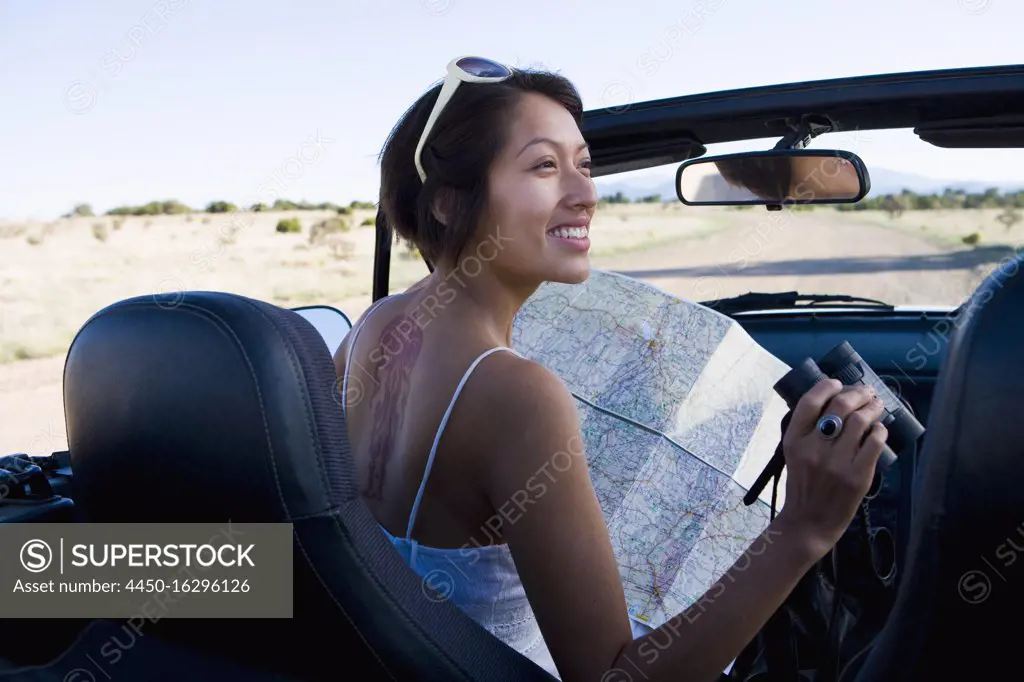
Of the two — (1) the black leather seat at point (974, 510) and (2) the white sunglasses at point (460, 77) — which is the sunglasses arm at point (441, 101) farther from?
(1) the black leather seat at point (974, 510)

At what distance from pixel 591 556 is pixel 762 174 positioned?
143 cm

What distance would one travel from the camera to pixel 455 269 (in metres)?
1.75

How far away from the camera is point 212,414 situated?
119cm

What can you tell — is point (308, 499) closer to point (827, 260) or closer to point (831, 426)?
point (831, 426)

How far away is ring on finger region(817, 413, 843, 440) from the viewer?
1268 mm

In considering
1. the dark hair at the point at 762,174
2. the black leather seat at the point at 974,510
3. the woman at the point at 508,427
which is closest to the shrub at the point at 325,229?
the dark hair at the point at 762,174

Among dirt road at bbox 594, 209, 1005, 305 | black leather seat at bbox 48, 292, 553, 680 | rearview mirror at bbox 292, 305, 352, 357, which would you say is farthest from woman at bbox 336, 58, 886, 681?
dirt road at bbox 594, 209, 1005, 305

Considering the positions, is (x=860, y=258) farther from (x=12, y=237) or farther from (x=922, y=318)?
(x=12, y=237)

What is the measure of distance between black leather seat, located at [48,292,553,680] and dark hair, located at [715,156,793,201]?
1517mm

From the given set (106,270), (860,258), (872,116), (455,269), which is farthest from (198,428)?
(106,270)

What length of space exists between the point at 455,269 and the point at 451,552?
0.52 m

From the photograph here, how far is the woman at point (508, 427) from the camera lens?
1.34m

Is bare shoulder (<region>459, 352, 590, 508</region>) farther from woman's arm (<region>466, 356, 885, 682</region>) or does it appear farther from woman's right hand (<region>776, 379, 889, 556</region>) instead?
woman's right hand (<region>776, 379, 889, 556</region>)

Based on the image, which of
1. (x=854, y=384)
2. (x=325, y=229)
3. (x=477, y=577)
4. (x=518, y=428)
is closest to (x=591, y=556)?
(x=518, y=428)
